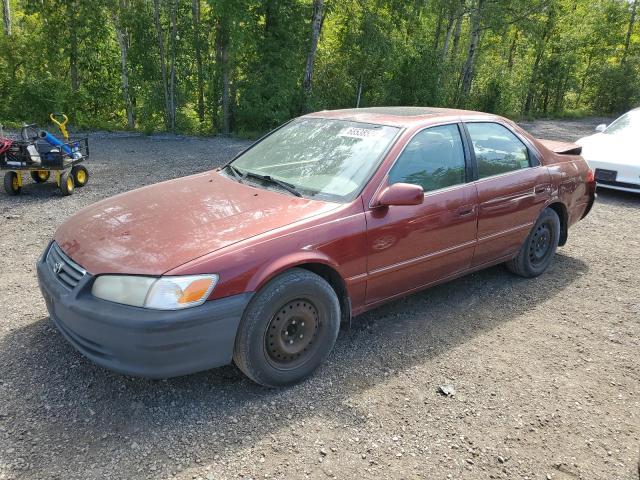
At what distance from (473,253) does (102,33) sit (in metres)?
14.6

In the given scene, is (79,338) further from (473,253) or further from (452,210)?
(473,253)

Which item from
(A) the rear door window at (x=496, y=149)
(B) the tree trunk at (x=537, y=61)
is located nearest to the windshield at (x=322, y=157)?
(A) the rear door window at (x=496, y=149)

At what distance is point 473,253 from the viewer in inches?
164

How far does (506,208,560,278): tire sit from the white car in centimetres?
408

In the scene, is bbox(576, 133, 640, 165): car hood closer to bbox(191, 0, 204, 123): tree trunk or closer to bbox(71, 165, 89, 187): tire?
bbox(71, 165, 89, 187): tire

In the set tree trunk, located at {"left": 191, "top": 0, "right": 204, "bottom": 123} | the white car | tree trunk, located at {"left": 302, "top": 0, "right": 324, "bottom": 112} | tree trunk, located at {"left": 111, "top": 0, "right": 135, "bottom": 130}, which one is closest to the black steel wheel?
the white car

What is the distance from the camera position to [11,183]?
7.27m

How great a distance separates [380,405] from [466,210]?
1763 mm

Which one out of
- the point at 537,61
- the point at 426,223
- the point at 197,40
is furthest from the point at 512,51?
the point at 426,223

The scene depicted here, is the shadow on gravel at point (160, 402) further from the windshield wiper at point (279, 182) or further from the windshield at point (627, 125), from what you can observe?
the windshield at point (627, 125)

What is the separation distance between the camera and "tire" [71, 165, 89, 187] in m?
7.85

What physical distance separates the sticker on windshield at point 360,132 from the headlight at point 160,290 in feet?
5.72

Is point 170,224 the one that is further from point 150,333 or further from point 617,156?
point 617,156

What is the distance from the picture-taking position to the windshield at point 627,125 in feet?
30.2
